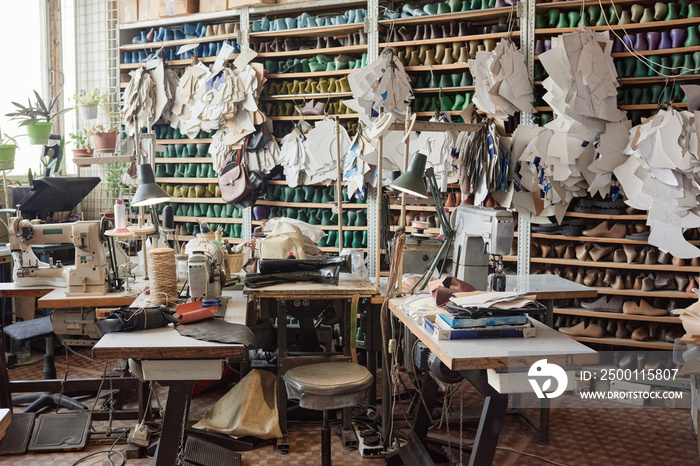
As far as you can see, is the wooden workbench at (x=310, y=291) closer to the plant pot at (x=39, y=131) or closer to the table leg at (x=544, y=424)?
the table leg at (x=544, y=424)

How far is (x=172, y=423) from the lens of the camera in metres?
2.77

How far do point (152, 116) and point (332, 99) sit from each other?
176 cm

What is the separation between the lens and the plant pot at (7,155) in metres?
4.53

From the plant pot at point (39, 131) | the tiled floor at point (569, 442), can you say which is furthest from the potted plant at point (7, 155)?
the tiled floor at point (569, 442)

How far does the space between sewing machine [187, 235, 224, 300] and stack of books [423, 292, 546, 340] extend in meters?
1.21

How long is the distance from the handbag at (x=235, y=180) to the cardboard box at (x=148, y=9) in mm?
1667

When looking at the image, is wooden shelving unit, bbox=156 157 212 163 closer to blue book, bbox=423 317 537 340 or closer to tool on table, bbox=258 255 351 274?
tool on table, bbox=258 255 351 274

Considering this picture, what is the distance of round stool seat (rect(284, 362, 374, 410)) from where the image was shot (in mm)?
3053

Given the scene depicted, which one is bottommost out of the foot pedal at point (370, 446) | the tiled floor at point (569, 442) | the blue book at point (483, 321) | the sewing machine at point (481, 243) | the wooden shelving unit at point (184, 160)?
the tiled floor at point (569, 442)

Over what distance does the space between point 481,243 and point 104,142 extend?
371 cm

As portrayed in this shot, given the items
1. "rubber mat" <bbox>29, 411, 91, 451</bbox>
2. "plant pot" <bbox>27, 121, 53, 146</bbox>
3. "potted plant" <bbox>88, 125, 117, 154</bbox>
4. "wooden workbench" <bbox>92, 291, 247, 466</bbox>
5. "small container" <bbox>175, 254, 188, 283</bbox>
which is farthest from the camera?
"potted plant" <bbox>88, 125, 117, 154</bbox>

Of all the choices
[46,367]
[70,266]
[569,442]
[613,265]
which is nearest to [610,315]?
[613,265]

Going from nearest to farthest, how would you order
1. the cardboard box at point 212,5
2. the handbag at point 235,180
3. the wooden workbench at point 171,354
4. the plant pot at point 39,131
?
the wooden workbench at point 171,354 → the plant pot at point 39,131 → the handbag at point 235,180 → the cardboard box at point 212,5

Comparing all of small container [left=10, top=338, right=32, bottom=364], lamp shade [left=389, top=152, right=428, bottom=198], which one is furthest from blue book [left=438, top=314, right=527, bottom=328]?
small container [left=10, top=338, right=32, bottom=364]
